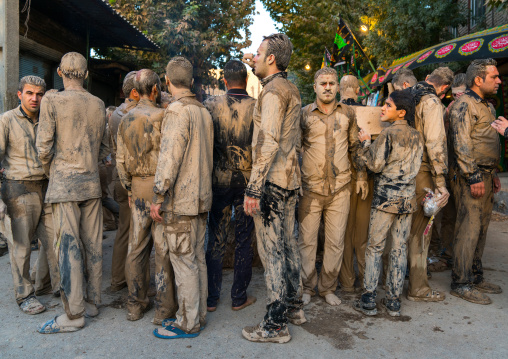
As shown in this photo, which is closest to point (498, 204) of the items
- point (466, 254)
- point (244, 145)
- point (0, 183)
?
point (466, 254)

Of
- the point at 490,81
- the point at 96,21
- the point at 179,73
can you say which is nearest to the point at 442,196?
the point at 490,81

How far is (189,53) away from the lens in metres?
15.0

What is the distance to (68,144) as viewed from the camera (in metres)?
3.29

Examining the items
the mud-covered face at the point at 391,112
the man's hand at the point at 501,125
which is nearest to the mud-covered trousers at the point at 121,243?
the mud-covered face at the point at 391,112

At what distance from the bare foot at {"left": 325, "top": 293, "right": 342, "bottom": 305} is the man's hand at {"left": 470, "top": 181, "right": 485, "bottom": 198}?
5.50ft

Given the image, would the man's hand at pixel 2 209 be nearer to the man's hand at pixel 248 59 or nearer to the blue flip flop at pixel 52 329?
the blue flip flop at pixel 52 329

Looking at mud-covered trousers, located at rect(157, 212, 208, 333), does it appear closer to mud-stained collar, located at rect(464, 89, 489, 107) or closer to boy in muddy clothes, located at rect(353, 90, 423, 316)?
boy in muddy clothes, located at rect(353, 90, 423, 316)

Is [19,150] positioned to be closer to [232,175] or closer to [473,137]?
[232,175]

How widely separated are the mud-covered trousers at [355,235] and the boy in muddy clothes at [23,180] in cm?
286

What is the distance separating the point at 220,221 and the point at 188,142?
2.91 ft

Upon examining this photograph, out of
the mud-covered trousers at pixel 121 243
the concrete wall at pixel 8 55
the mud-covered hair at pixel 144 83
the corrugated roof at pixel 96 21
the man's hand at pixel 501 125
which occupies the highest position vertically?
the corrugated roof at pixel 96 21

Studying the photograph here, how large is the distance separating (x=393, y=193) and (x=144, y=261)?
2.28 metres

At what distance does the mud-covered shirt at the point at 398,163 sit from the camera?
136 inches

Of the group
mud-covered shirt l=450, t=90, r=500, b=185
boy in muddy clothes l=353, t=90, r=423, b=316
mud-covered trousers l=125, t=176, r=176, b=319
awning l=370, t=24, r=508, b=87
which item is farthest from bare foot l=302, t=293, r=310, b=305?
awning l=370, t=24, r=508, b=87
